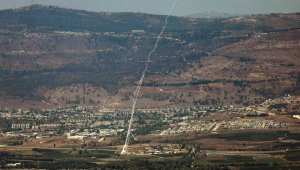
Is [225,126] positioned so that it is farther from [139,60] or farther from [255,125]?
[139,60]

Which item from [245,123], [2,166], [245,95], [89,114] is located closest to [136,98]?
[89,114]

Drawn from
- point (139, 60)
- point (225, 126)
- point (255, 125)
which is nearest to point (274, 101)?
point (255, 125)

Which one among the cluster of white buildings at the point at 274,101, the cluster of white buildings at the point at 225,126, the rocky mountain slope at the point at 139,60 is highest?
the rocky mountain slope at the point at 139,60

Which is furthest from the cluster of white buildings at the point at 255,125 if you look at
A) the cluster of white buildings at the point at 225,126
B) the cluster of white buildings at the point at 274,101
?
the cluster of white buildings at the point at 274,101

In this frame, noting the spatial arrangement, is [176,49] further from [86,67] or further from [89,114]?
[89,114]

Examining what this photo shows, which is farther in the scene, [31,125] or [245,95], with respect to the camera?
[245,95]

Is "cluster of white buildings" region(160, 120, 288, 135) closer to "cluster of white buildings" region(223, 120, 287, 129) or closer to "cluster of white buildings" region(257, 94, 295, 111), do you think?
"cluster of white buildings" region(223, 120, 287, 129)

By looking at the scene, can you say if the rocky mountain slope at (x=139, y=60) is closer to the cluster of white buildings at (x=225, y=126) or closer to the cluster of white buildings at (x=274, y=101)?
the cluster of white buildings at (x=274, y=101)

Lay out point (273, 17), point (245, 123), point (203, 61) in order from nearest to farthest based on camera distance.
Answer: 1. point (245, 123)
2. point (203, 61)
3. point (273, 17)

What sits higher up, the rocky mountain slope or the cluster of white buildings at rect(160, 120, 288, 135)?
the rocky mountain slope

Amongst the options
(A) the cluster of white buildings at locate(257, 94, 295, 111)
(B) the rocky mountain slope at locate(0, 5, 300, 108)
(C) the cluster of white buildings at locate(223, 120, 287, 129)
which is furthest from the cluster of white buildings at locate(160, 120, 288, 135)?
(B) the rocky mountain slope at locate(0, 5, 300, 108)

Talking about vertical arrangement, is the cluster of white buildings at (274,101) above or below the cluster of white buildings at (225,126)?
above
